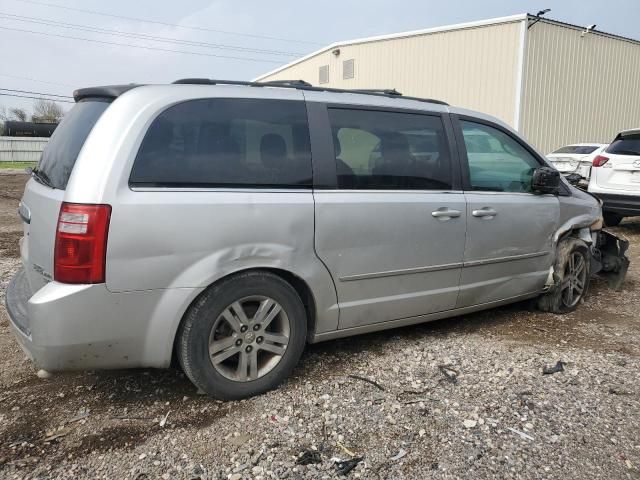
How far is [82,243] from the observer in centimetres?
250

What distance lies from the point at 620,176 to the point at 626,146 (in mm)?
542

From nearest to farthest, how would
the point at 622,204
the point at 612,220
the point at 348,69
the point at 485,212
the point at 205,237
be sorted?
the point at 205,237 < the point at 485,212 < the point at 622,204 < the point at 612,220 < the point at 348,69

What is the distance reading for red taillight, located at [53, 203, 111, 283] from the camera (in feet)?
8.21

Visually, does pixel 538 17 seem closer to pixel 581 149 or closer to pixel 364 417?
pixel 581 149

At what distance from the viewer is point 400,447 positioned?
262cm

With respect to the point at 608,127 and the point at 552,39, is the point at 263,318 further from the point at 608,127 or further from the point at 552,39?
the point at 608,127

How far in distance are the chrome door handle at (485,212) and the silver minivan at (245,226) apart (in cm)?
1

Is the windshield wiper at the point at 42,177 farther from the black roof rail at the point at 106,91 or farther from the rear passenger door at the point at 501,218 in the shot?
the rear passenger door at the point at 501,218

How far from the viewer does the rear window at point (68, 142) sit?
2.79 metres

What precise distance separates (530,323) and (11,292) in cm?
383

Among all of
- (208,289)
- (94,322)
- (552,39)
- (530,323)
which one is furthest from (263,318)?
(552,39)

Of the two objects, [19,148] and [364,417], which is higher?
[19,148]

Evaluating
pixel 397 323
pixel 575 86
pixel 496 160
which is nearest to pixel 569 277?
pixel 496 160

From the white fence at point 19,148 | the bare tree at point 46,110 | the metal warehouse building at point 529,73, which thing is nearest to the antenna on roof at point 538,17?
the metal warehouse building at point 529,73
